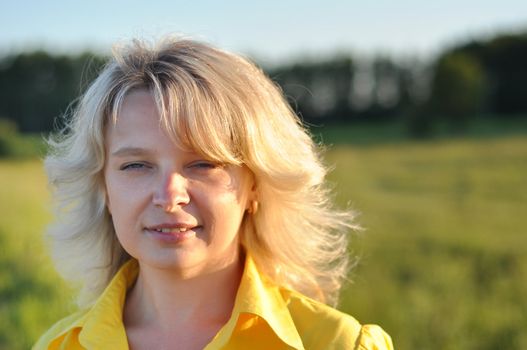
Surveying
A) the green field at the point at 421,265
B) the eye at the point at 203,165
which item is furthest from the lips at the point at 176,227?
the green field at the point at 421,265

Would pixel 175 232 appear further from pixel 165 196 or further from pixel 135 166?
pixel 135 166

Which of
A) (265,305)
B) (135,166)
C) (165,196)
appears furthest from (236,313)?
(135,166)

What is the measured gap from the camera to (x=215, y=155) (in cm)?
214

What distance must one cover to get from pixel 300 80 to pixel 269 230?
4573 cm

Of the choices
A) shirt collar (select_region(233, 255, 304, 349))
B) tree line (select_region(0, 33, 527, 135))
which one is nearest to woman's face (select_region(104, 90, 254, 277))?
shirt collar (select_region(233, 255, 304, 349))

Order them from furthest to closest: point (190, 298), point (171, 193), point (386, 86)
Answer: point (386, 86)
point (190, 298)
point (171, 193)

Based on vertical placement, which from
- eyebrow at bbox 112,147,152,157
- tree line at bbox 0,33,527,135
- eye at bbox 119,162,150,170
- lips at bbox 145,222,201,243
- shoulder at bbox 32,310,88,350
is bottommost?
tree line at bbox 0,33,527,135

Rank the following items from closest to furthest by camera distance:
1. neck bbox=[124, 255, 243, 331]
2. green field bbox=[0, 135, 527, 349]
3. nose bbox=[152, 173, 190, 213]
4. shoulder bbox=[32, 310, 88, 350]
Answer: nose bbox=[152, 173, 190, 213], neck bbox=[124, 255, 243, 331], shoulder bbox=[32, 310, 88, 350], green field bbox=[0, 135, 527, 349]

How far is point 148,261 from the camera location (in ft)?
7.16

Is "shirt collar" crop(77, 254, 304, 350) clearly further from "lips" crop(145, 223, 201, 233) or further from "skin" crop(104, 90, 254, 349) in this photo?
"lips" crop(145, 223, 201, 233)

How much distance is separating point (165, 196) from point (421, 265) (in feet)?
23.8

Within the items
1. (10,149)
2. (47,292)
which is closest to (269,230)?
(47,292)

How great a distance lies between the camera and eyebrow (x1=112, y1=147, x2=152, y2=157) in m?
2.15

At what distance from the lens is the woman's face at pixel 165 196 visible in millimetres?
2125
